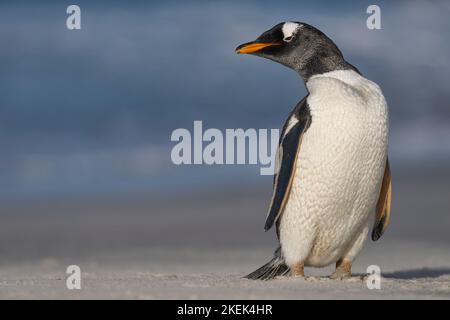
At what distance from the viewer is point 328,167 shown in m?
6.82

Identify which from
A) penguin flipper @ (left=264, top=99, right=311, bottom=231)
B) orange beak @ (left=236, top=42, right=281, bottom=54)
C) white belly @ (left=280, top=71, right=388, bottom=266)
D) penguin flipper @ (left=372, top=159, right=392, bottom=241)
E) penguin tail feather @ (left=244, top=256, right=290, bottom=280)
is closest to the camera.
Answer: white belly @ (left=280, top=71, right=388, bottom=266)

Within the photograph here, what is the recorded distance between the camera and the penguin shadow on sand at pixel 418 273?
819 cm

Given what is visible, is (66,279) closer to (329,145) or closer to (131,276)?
(131,276)

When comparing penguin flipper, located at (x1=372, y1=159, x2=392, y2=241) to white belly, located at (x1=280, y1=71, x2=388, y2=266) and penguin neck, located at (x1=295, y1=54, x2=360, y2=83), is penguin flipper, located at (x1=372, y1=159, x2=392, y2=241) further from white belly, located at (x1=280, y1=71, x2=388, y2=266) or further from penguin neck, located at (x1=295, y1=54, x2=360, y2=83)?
penguin neck, located at (x1=295, y1=54, x2=360, y2=83)

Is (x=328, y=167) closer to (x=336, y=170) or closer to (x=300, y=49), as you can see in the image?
(x=336, y=170)

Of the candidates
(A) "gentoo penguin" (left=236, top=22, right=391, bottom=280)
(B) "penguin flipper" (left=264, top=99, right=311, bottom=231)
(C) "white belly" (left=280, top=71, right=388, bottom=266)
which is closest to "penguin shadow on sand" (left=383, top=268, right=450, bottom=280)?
(A) "gentoo penguin" (left=236, top=22, right=391, bottom=280)

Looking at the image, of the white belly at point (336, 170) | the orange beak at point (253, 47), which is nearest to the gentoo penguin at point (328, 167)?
the white belly at point (336, 170)

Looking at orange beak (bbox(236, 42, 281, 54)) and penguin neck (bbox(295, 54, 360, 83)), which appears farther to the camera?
orange beak (bbox(236, 42, 281, 54))

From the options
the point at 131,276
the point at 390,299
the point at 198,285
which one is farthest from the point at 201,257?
the point at 390,299

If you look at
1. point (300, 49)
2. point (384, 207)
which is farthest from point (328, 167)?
point (300, 49)

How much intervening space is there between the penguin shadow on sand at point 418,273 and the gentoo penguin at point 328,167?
106 centimetres

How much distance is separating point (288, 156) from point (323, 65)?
79cm

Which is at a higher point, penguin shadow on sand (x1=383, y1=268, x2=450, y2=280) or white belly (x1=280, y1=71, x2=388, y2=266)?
white belly (x1=280, y1=71, x2=388, y2=266)

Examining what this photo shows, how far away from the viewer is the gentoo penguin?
6.81m
